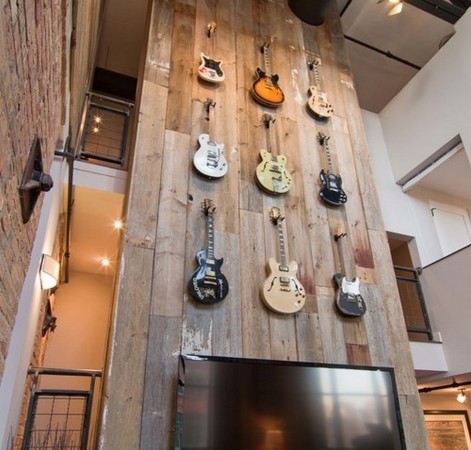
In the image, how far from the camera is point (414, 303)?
4730 mm

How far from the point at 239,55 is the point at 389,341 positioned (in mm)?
2839

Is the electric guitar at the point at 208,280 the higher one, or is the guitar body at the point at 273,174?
the guitar body at the point at 273,174

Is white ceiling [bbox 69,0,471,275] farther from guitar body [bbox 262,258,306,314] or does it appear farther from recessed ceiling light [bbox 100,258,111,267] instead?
guitar body [bbox 262,258,306,314]

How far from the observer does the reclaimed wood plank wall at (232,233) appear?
2.38 metres

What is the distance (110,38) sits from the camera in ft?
18.1

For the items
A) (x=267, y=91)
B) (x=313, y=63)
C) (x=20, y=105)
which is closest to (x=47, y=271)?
(x=20, y=105)

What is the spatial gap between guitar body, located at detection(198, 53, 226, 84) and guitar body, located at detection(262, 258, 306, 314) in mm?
1671

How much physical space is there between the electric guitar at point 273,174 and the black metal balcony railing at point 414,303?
1.68 meters

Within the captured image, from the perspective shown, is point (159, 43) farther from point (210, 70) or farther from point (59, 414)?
point (59, 414)

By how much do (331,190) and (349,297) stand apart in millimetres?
934

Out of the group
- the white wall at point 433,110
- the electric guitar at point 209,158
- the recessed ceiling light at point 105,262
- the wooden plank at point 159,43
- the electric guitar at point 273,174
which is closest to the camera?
the electric guitar at point 209,158

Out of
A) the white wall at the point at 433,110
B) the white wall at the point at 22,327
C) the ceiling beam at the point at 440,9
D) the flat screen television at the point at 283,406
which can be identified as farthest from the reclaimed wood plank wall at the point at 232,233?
the ceiling beam at the point at 440,9

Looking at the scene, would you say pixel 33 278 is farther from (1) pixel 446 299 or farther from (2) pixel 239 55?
(1) pixel 446 299

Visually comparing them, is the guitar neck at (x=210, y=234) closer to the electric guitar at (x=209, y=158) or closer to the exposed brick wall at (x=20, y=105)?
the electric guitar at (x=209, y=158)
